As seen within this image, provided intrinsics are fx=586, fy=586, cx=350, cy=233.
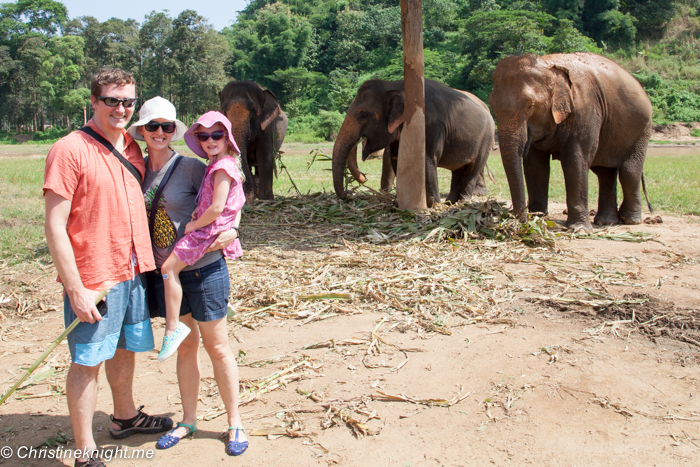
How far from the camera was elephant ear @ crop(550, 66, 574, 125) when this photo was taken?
7.78 m

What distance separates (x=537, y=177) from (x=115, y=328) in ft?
23.4

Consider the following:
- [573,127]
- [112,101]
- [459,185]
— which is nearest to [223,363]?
[112,101]

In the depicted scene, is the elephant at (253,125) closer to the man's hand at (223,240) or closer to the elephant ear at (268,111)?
the elephant ear at (268,111)

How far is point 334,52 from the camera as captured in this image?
54.3 meters

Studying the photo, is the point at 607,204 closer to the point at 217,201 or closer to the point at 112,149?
the point at 217,201

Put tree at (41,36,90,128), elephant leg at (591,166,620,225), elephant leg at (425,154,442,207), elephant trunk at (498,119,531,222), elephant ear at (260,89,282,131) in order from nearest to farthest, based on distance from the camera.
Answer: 1. elephant trunk at (498,119,531,222)
2. elephant leg at (591,166,620,225)
3. elephant leg at (425,154,442,207)
4. elephant ear at (260,89,282,131)
5. tree at (41,36,90,128)

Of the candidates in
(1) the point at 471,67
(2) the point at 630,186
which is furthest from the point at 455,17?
(2) the point at 630,186

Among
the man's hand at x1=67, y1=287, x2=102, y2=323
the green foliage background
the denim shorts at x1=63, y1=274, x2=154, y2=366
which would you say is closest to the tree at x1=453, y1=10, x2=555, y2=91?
the green foliage background

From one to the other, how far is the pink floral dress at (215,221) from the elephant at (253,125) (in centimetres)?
600

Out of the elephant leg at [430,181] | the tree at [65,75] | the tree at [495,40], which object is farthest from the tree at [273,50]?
the elephant leg at [430,181]

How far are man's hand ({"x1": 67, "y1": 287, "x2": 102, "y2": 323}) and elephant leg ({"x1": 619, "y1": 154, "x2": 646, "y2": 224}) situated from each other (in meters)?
8.16

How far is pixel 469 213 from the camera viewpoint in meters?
7.72

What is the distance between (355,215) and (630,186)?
421cm

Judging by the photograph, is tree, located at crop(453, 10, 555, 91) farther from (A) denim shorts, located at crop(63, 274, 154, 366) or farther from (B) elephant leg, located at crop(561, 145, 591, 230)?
(A) denim shorts, located at crop(63, 274, 154, 366)
